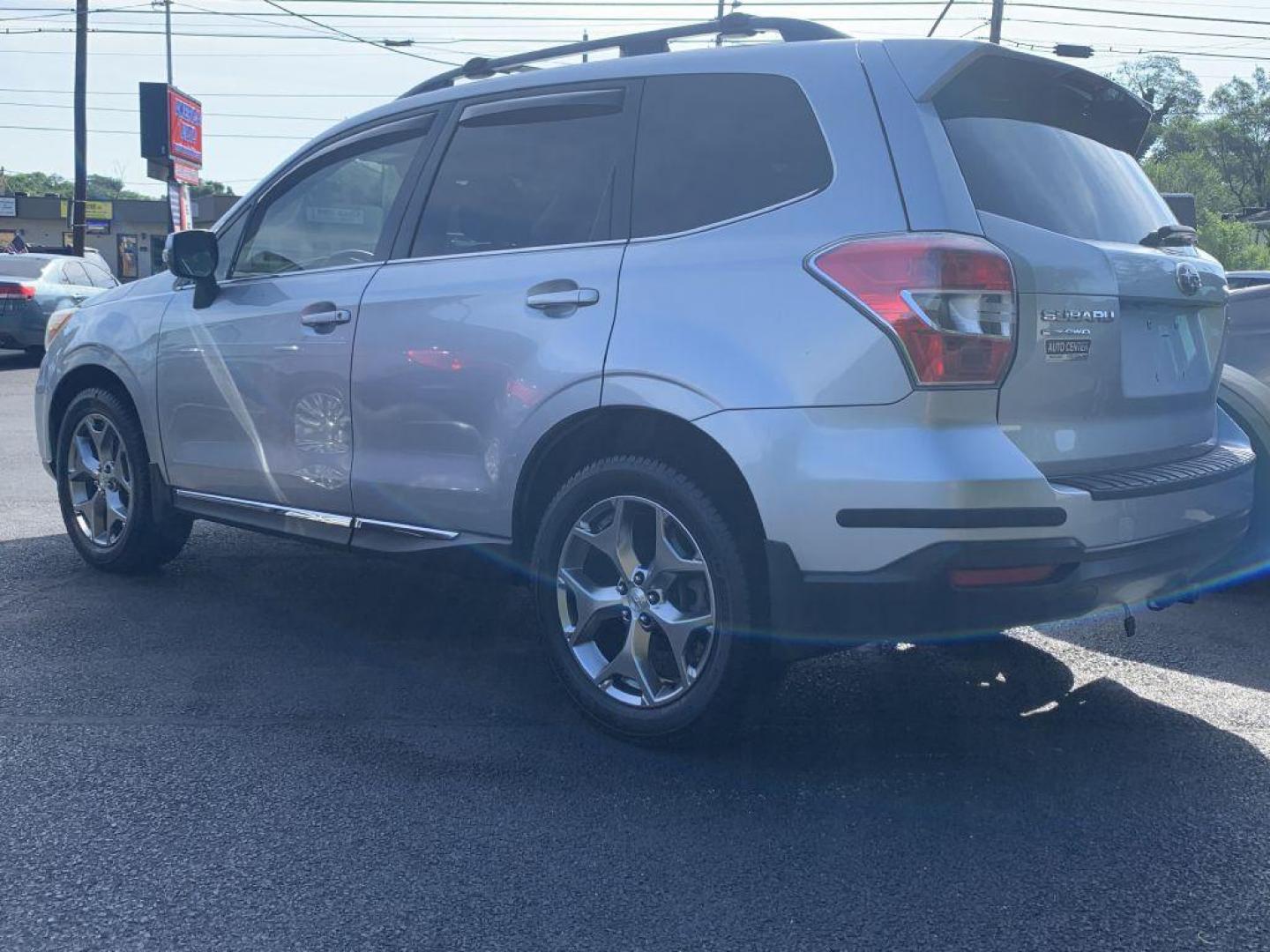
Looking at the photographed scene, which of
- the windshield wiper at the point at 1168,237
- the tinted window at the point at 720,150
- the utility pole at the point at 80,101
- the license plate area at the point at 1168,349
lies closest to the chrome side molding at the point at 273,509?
the tinted window at the point at 720,150

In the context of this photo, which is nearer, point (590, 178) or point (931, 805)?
point (931, 805)

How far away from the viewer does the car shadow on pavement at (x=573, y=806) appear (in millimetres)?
2727

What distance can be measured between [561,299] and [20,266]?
16.6 metres

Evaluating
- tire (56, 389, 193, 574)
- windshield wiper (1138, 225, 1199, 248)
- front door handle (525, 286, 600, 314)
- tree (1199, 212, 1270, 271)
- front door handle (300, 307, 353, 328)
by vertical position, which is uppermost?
tree (1199, 212, 1270, 271)

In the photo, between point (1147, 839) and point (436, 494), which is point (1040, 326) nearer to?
point (1147, 839)

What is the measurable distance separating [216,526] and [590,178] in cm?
Answer: 396

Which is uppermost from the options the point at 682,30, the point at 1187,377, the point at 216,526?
the point at 682,30

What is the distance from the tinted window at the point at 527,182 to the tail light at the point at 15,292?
15.0 meters

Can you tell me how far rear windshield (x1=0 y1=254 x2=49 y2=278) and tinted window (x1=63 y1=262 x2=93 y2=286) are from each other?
38cm

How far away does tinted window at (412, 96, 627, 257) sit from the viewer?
397cm

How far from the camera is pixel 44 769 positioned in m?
3.49

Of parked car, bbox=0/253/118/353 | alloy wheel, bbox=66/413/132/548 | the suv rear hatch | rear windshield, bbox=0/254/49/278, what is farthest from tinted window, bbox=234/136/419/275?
rear windshield, bbox=0/254/49/278

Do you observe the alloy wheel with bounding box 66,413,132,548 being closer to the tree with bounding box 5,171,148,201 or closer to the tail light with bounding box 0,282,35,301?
the tail light with bounding box 0,282,35,301

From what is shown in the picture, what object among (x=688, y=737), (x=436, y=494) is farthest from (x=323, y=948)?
(x=436, y=494)
